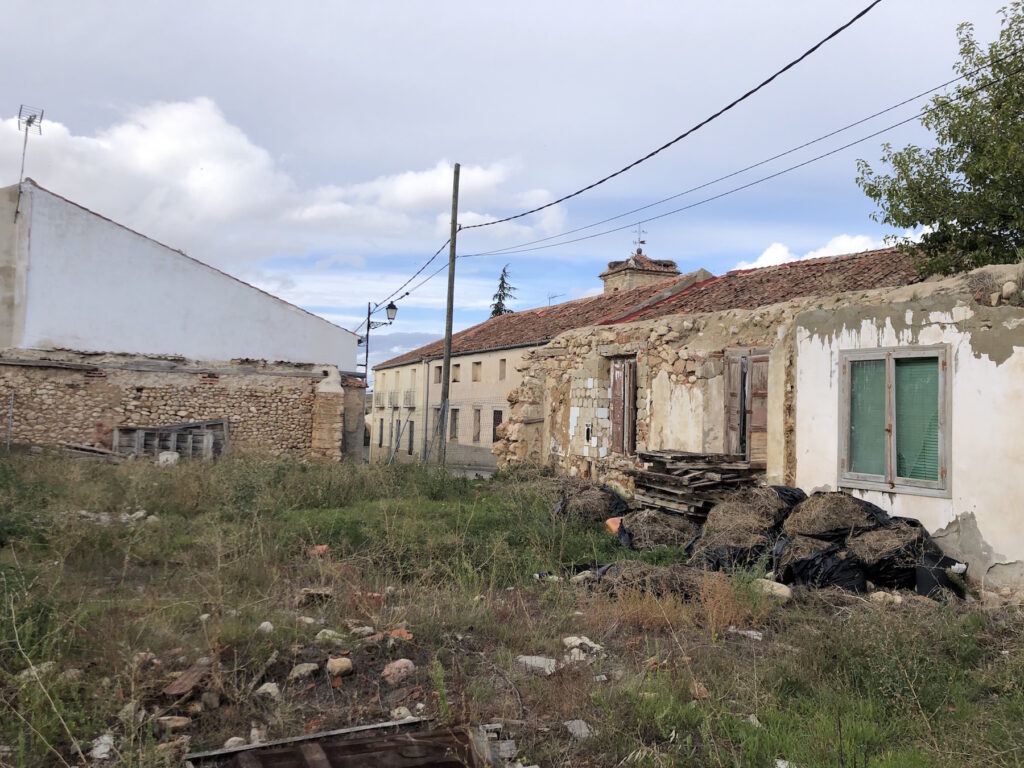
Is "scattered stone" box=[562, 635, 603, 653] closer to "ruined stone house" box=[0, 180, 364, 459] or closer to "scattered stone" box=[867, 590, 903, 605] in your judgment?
"scattered stone" box=[867, 590, 903, 605]

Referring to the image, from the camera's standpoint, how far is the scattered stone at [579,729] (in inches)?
151

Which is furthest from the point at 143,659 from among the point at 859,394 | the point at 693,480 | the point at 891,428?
the point at 859,394

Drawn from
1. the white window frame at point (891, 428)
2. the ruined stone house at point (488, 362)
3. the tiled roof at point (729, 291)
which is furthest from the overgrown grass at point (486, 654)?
the ruined stone house at point (488, 362)

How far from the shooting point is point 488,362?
26.9 m

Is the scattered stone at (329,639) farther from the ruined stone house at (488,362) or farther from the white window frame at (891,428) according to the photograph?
the ruined stone house at (488,362)

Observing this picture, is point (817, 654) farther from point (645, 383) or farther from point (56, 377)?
point (56, 377)

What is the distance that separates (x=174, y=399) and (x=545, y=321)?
12.0 m

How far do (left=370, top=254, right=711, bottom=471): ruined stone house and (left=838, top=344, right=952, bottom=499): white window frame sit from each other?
1176 centimetres

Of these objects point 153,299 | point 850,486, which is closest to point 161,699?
point 850,486

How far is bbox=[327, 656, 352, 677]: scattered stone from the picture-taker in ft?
15.0

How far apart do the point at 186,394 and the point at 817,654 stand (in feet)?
52.2

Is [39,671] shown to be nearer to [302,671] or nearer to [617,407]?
[302,671]

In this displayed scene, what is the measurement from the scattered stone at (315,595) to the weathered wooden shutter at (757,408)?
5892 mm

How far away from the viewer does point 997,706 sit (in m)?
4.04
